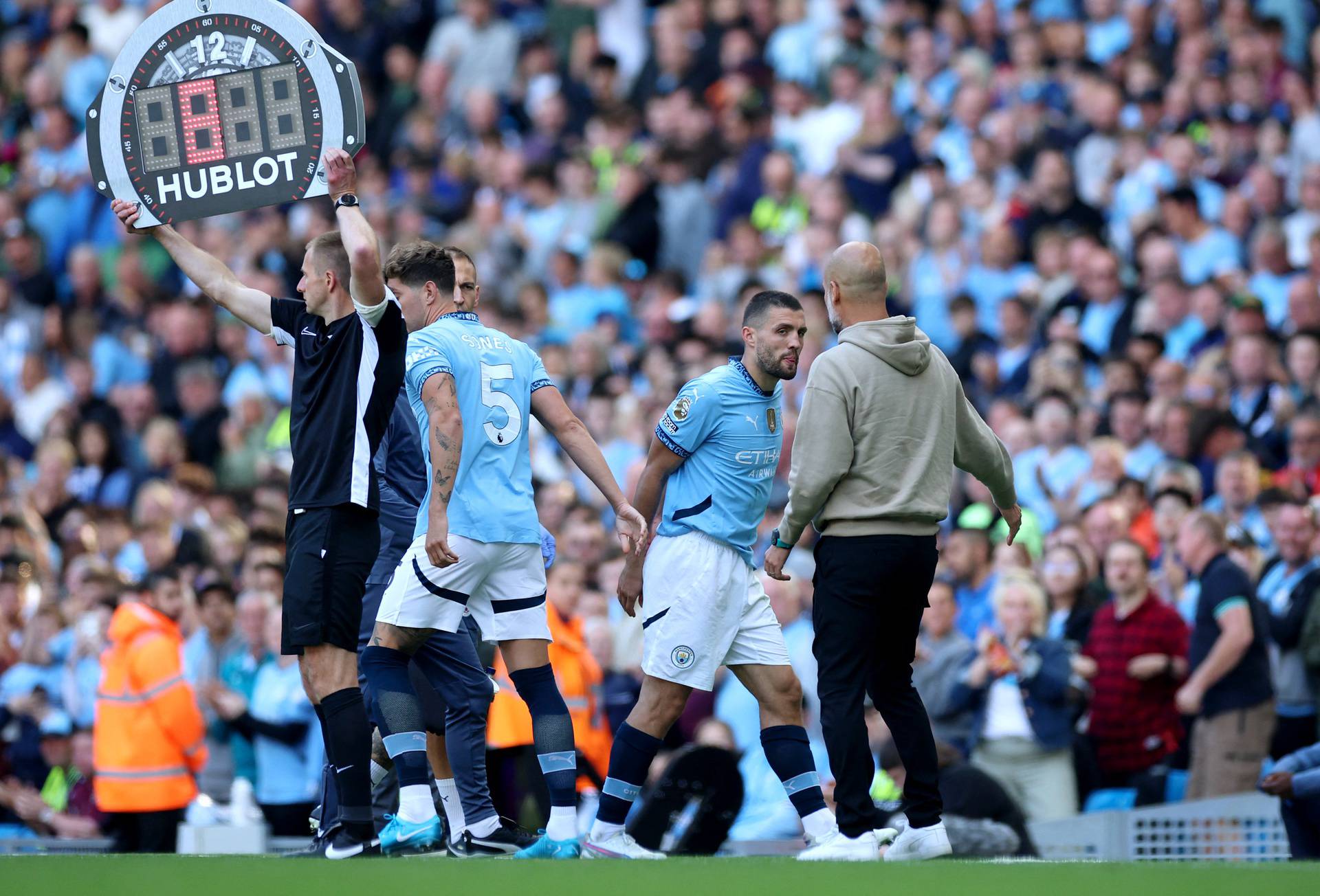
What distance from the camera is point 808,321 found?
44.2ft

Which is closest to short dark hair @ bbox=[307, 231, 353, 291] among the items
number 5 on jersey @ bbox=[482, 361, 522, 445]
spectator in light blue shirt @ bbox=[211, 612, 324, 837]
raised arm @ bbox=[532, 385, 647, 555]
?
number 5 on jersey @ bbox=[482, 361, 522, 445]

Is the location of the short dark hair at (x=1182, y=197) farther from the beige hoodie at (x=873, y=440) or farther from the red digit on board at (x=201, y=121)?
the red digit on board at (x=201, y=121)

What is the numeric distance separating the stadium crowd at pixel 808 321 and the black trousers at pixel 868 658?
2.03 meters

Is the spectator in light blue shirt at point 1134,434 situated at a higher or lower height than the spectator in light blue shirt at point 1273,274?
lower

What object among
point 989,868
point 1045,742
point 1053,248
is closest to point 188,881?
point 989,868

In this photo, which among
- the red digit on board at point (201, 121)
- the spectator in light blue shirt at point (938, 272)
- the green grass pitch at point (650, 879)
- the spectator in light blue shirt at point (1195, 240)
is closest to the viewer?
the green grass pitch at point (650, 879)

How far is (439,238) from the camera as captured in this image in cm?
1764

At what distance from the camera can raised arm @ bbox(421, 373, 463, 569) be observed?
6812 millimetres

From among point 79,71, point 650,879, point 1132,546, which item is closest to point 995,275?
point 1132,546

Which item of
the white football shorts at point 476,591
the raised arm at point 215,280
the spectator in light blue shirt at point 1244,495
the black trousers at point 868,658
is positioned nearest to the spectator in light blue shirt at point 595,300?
the spectator in light blue shirt at point 1244,495

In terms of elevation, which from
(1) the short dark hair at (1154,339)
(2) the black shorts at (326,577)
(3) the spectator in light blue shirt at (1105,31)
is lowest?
(2) the black shorts at (326,577)

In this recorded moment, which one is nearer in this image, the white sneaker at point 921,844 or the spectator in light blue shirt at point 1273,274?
the white sneaker at point 921,844

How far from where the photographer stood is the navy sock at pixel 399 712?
7.04 m

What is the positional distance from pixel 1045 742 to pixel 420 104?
12.2 m
